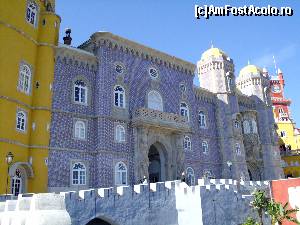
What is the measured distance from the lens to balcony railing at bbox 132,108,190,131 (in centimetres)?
3167

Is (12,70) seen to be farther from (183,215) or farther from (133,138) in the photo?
(183,215)

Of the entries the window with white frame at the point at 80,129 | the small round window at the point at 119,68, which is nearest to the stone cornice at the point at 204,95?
the small round window at the point at 119,68

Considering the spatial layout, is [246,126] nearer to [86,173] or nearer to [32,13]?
[86,173]

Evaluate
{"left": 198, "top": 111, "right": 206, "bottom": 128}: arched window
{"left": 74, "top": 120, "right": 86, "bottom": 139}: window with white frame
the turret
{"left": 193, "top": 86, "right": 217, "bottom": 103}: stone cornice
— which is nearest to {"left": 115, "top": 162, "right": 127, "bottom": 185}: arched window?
{"left": 74, "top": 120, "right": 86, "bottom": 139}: window with white frame

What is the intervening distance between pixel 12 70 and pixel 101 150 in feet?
30.6

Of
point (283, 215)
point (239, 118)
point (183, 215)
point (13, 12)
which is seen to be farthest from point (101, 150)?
point (239, 118)

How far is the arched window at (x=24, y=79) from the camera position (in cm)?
2602

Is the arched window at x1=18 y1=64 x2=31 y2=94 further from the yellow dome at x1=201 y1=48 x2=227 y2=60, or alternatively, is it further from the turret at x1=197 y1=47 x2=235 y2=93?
the yellow dome at x1=201 y1=48 x2=227 y2=60

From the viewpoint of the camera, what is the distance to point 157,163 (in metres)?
35.5

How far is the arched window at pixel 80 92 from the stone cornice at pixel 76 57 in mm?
1729

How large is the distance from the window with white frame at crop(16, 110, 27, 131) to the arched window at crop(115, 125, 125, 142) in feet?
26.2

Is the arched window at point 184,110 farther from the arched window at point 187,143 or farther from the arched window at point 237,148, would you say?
the arched window at point 237,148

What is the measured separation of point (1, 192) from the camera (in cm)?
2262

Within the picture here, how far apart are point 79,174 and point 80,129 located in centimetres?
378
